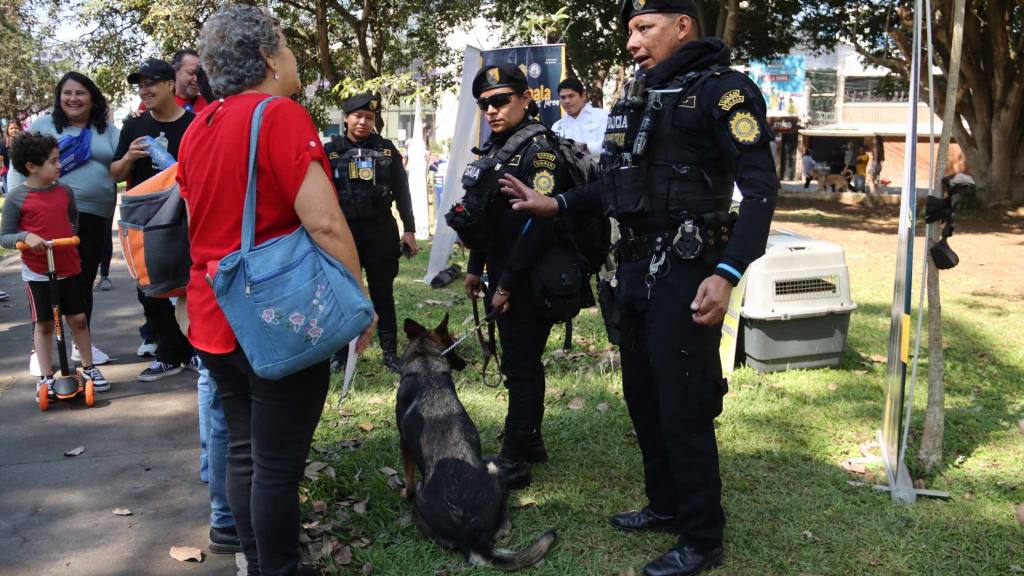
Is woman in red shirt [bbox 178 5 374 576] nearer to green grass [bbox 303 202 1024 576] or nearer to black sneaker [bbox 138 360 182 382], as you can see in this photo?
green grass [bbox 303 202 1024 576]

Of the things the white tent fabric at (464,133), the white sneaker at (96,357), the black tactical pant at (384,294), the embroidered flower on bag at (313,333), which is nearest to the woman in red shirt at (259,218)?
the embroidered flower on bag at (313,333)

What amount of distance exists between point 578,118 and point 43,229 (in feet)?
17.1

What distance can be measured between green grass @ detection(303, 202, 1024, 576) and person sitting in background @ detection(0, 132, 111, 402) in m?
1.87

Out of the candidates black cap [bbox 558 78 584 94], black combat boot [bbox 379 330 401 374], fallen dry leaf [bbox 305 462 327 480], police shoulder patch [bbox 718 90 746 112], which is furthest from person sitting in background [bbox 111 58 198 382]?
black cap [bbox 558 78 584 94]

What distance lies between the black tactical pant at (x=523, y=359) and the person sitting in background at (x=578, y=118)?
4.49 meters

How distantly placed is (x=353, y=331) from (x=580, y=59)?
21.0 meters

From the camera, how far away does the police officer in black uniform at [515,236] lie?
3.88m

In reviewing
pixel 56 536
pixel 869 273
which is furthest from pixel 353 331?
pixel 869 273

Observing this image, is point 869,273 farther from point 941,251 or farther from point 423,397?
point 423,397

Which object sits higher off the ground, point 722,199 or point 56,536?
point 722,199

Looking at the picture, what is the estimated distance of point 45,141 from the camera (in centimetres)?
508

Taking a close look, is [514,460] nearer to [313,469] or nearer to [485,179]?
[313,469]

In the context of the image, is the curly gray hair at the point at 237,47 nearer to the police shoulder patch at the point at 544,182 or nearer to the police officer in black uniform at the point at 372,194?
the police shoulder patch at the point at 544,182

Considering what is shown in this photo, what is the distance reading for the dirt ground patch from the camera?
10.5 meters
